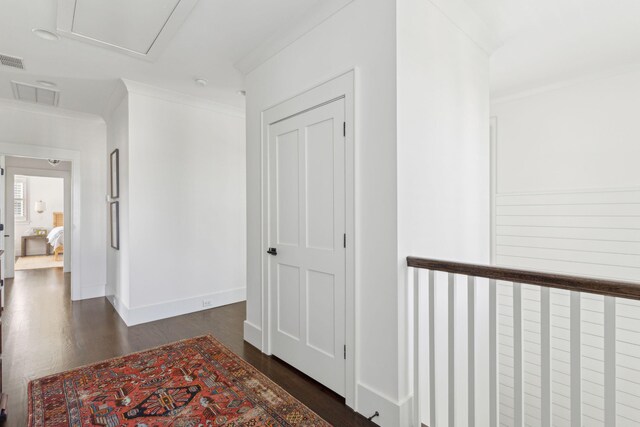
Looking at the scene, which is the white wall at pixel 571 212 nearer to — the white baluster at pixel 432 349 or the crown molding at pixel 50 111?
the white baluster at pixel 432 349

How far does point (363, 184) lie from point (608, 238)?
9.29 ft

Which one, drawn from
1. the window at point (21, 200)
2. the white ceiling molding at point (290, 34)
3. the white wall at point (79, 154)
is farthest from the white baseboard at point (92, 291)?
the window at point (21, 200)

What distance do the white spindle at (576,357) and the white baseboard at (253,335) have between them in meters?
2.25

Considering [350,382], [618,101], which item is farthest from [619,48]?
[350,382]

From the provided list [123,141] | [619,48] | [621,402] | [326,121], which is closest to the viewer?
[326,121]

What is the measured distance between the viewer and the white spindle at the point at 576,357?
1.31 m

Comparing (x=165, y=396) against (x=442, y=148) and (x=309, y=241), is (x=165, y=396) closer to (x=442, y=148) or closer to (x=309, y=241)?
(x=309, y=241)

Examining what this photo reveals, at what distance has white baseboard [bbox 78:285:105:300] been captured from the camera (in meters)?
4.65

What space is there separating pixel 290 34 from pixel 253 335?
2559 millimetres

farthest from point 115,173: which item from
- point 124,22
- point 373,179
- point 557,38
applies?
point 557,38

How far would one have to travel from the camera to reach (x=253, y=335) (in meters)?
3.05

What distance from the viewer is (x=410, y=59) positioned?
6.37ft

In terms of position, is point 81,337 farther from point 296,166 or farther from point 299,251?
point 296,166

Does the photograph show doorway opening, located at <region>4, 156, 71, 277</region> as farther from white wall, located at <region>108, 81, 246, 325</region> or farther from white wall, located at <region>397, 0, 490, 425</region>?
white wall, located at <region>397, 0, 490, 425</region>
